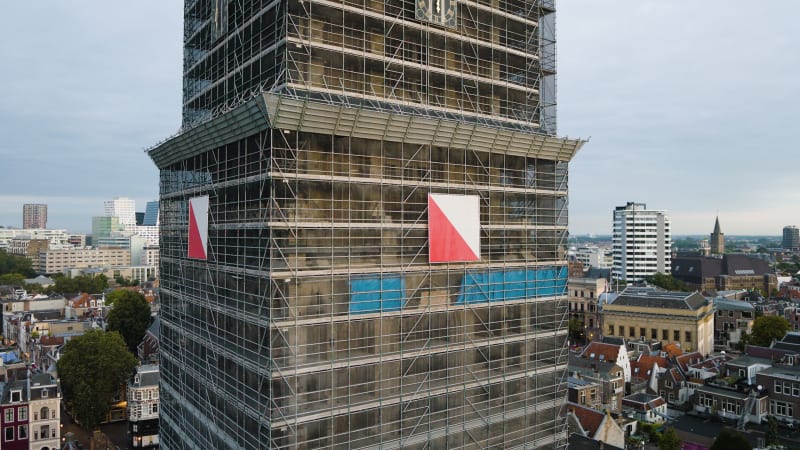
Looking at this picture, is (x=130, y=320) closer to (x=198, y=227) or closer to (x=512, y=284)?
(x=198, y=227)

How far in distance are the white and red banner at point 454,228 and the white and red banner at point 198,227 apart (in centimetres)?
1398

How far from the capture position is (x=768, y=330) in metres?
88.1

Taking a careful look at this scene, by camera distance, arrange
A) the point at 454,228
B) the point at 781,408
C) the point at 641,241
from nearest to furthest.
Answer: the point at 454,228 < the point at 781,408 < the point at 641,241

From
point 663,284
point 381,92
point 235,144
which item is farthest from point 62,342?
point 663,284

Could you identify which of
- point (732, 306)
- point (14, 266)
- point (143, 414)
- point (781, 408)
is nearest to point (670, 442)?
point (781, 408)

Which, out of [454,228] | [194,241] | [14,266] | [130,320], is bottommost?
[130,320]

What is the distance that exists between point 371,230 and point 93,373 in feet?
167

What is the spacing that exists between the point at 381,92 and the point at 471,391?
60.2 feet

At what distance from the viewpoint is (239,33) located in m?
33.2

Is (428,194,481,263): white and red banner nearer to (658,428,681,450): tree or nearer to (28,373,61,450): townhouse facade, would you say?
(658,428,681,450): tree

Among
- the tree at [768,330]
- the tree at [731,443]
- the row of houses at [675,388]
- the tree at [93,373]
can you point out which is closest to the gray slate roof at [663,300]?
the tree at [768,330]

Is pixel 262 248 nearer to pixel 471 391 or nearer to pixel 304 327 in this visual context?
pixel 304 327

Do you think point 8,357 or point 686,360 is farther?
point 686,360

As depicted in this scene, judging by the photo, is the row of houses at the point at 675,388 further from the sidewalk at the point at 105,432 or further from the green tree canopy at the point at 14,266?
the green tree canopy at the point at 14,266
